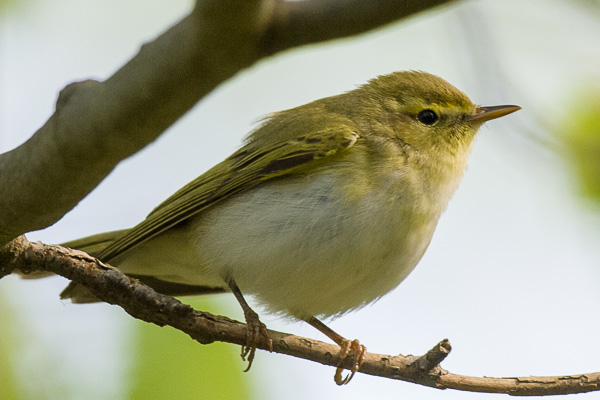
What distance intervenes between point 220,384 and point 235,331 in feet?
4.14

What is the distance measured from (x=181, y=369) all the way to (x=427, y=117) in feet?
7.98

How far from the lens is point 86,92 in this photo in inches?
93.6

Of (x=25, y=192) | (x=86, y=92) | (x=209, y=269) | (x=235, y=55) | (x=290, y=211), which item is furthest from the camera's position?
(x=209, y=269)

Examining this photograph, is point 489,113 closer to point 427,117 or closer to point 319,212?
point 427,117

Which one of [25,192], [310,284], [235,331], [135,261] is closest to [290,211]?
[310,284]

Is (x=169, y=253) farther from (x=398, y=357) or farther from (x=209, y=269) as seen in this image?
(x=398, y=357)

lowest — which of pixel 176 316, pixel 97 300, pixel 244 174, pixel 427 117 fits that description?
pixel 176 316

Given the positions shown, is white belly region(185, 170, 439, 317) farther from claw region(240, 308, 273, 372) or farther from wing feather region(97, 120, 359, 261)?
claw region(240, 308, 273, 372)

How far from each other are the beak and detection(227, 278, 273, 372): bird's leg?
1977 mm

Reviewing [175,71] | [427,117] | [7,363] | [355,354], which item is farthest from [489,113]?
[7,363]

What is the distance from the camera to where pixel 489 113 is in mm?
4922

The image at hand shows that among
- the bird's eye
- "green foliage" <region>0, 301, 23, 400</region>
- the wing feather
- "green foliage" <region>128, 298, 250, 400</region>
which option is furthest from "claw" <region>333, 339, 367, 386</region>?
"green foliage" <region>0, 301, 23, 400</region>

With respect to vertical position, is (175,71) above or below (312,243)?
below

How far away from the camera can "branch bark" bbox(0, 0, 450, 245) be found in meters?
2.14
